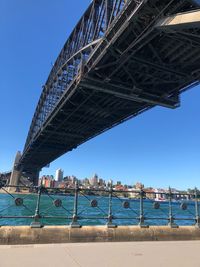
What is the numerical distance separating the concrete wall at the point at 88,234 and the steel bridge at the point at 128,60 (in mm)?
6321

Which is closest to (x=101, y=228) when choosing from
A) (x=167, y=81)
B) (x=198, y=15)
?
(x=198, y=15)

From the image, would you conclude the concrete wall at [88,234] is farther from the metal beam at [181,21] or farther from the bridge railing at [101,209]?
the metal beam at [181,21]

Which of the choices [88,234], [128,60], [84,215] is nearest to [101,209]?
[88,234]

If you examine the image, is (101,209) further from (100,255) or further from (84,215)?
(84,215)

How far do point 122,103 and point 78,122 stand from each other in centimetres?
1074

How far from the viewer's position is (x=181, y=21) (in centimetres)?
980

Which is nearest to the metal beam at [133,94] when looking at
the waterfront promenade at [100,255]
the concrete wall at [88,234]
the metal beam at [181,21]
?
the metal beam at [181,21]

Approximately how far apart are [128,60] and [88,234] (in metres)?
13.0

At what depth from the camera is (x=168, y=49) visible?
16.4m

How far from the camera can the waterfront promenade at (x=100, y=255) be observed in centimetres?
486

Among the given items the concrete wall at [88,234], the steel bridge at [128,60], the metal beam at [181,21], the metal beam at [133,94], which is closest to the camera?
the concrete wall at [88,234]

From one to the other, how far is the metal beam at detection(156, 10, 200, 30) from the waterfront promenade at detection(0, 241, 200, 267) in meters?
6.43

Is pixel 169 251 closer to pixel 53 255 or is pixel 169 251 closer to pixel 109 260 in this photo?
pixel 109 260

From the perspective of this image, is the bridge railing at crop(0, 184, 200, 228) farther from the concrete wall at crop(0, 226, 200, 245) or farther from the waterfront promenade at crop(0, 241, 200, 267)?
the waterfront promenade at crop(0, 241, 200, 267)
